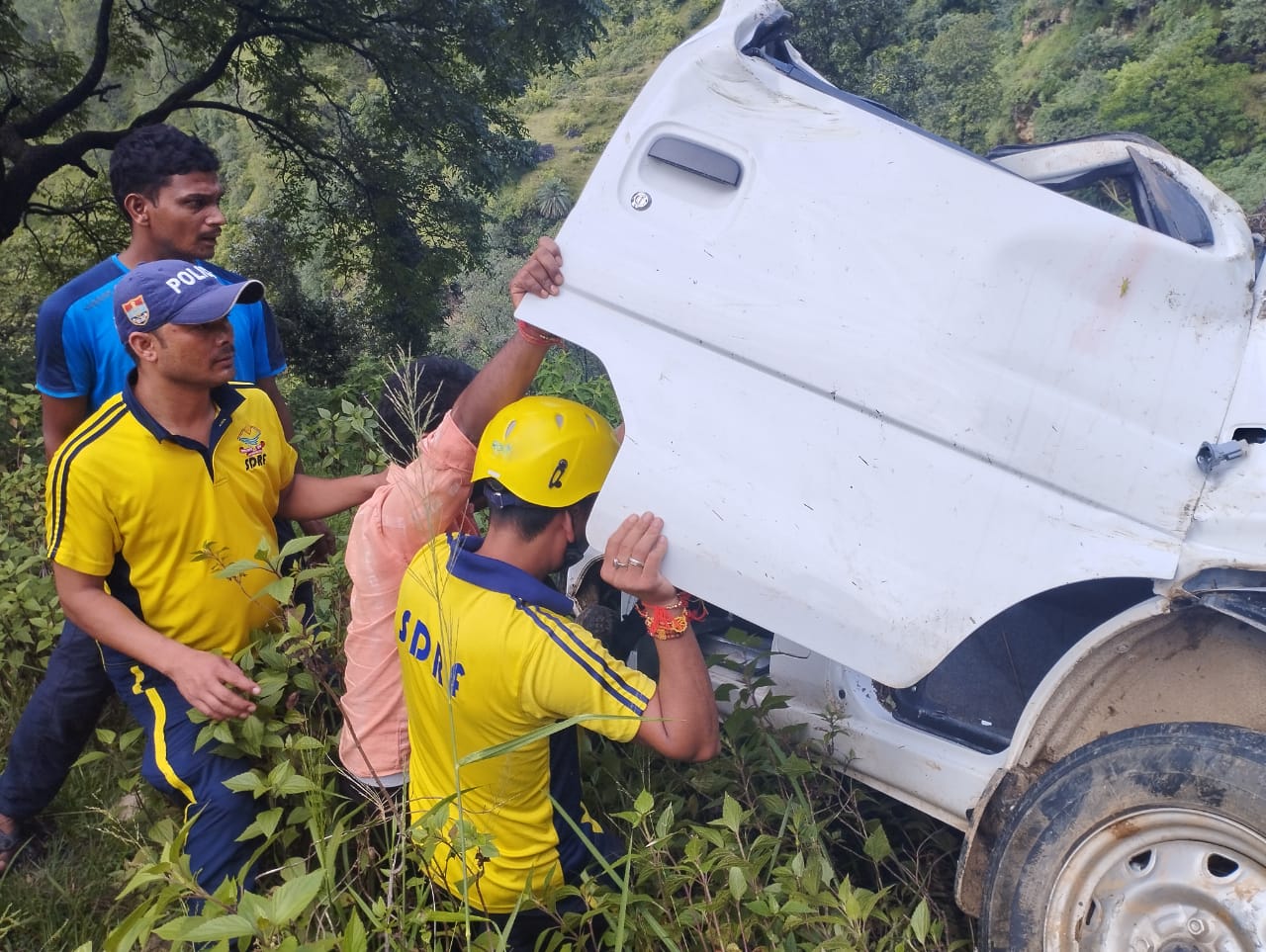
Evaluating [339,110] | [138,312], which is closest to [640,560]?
[138,312]

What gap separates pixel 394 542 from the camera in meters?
2.28

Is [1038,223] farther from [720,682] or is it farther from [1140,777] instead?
[720,682]

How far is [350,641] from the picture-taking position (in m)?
2.39

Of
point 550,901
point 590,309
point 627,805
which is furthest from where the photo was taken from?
point 627,805

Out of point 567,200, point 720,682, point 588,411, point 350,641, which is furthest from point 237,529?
point 567,200

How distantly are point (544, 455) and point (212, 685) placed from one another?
968mm

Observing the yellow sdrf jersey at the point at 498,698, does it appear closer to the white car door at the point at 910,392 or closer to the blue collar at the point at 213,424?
the white car door at the point at 910,392

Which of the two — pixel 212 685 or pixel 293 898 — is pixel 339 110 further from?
pixel 293 898

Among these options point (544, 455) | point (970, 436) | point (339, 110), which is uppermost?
point (970, 436)

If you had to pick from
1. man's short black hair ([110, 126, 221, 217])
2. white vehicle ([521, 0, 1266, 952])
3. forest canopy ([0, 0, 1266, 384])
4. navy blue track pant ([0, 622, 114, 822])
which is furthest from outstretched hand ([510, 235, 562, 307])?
forest canopy ([0, 0, 1266, 384])

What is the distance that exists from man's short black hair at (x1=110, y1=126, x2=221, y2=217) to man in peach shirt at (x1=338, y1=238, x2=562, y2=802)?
3.91ft

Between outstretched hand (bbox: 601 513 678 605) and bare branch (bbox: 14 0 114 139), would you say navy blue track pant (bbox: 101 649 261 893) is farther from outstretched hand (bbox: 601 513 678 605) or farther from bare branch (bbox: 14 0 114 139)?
bare branch (bbox: 14 0 114 139)

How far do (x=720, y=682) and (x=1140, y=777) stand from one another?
3.85 feet

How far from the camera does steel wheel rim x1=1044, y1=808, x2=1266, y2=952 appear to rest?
5.76 ft
